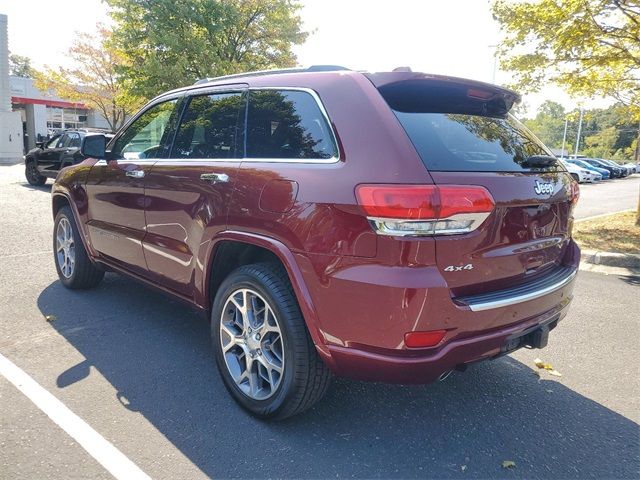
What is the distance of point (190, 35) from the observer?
15.8 m

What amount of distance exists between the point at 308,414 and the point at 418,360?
0.93m

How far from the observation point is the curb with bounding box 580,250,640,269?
6789 mm

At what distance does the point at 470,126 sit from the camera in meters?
2.75

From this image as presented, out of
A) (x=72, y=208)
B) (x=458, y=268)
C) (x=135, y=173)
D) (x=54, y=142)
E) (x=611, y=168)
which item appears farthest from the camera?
(x=611, y=168)

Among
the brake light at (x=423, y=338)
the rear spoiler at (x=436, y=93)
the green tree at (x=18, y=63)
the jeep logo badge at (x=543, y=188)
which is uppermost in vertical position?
the green tree at (x=18, y=63)

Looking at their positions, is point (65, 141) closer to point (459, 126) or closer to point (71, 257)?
point (71, 257)

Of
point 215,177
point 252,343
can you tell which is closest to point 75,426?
point 252,343

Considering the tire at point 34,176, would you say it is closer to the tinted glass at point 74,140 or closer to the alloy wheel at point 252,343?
the tinted glass at point 74,140

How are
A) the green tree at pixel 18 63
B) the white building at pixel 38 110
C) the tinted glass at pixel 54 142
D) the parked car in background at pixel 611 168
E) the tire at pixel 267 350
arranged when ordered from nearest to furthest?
the tire at pixel 267 350 → the tinted glass at pixel 54 142 → the white building at pixel 38 110 → the parked car in background at pixel 611 168 → the green tree at pixel 18 63

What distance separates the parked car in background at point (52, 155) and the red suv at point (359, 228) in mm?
12121

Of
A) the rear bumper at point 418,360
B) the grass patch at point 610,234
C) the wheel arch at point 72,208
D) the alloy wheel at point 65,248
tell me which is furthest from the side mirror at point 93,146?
the grass patch at point 610,234

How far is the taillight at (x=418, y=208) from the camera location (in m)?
2.18

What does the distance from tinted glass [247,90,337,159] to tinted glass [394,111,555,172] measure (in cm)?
44

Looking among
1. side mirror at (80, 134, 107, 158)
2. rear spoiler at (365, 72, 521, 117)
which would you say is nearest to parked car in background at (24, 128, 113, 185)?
side mirror at (80, 134, 107, 158)
